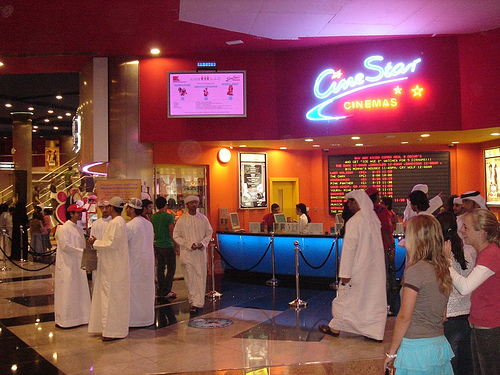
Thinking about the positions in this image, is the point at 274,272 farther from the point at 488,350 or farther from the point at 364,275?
the point at 488,350

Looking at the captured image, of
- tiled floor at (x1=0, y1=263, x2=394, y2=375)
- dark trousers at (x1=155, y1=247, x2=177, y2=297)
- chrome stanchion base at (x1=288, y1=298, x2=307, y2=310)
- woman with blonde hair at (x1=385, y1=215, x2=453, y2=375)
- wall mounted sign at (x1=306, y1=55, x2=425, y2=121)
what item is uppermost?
wall mounted sign at (x1=306, y1=55, x2=425, y2=121)

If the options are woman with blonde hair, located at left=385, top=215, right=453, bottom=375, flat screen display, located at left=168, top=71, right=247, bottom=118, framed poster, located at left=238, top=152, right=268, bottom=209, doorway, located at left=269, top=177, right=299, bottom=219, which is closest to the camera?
woman with blonde hair, located at left=385, top=215, right=453, bottom=375

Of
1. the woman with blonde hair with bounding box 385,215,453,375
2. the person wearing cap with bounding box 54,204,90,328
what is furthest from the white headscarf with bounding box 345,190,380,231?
the person wearing cap with bounding box 54,204,90,328

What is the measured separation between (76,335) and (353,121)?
669 centimetres

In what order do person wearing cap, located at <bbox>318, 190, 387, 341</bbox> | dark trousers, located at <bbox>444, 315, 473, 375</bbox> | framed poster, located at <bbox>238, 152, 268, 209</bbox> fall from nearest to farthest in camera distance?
dark trousers, located at <bbox>444, 315, 473, 375</bbox> < person wearing cap, located at <bbox>318, 190, 387, 341</bbox> < framed poster, located at <bbox>238, 152, 268, 209</bbox>

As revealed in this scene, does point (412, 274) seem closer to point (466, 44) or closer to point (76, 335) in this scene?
point (76, 335)

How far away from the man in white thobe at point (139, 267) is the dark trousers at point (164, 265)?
2054 millimetres

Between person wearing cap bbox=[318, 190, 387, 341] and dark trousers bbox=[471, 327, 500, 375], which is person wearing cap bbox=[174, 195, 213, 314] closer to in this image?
person wearing cap bbox=[318, 190, 387, 341]

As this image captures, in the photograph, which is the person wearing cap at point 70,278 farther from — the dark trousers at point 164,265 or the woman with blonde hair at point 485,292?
the woman with blonde hair at point 485,292

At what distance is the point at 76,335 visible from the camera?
7250 millimetres

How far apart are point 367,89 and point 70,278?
671 centimetres

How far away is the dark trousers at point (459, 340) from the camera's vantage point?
4055mm

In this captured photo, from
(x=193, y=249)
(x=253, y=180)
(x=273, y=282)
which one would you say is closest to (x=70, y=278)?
(x=193, y=249)

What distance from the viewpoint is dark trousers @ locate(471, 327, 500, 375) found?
3.37 meters
